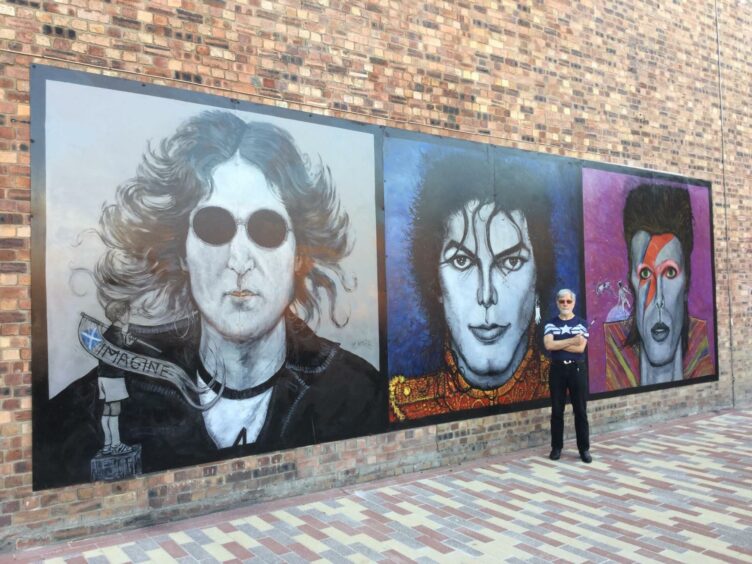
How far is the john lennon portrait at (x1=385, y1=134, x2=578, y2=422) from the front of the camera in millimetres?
5742

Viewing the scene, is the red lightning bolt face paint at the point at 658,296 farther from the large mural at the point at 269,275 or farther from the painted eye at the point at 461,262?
the painted eye at the point at 461,262

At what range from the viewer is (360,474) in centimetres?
539

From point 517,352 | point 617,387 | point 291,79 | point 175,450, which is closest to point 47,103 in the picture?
point 291,79

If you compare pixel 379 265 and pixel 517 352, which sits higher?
Answer: pixel 379 265

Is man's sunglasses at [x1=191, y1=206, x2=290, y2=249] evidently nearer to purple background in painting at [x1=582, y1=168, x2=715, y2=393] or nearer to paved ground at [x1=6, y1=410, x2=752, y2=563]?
paved ground at [x1=6, y1=410, x2=752, y2=563]

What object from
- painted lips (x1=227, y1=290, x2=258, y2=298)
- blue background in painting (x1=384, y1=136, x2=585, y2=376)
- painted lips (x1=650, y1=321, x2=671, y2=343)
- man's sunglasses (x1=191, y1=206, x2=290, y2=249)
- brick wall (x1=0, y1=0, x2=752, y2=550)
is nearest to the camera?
brick wall (x1=0, y1=0, x2=752, y2=550)

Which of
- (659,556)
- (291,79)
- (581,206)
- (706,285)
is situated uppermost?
(291,79)

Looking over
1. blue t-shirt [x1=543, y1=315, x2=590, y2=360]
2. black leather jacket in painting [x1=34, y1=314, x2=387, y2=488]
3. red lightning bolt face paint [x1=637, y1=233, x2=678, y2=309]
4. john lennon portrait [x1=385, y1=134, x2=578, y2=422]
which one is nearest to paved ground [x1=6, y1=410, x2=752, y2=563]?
black leather jacket in painting [x1=34, y1=314, x2=387, y2=488]

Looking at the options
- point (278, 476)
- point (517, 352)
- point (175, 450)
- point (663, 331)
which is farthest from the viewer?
point (663, 331)

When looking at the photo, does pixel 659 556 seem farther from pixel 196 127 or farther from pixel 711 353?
pixel 711 353

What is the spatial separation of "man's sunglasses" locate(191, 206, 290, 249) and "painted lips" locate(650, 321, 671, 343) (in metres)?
5.29

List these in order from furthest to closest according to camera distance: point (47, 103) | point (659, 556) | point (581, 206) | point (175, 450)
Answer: point (581, 206)
point (175, 450)
point (47, 103)
point (659, 556)

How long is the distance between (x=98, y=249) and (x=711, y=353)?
8.05 metres

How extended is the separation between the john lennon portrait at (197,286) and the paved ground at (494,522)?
535 mm
